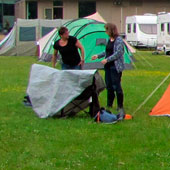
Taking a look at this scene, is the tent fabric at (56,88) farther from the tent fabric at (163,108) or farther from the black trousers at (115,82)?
the tent fabric at (163,108)

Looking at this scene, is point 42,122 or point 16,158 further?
point 42,122

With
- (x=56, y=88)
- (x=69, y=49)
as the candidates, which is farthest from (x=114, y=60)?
(x=69, y=49)

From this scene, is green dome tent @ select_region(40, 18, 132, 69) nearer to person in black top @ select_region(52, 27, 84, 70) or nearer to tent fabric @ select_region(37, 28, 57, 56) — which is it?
tent fabric @ select_region(37, 28, 57, 56)

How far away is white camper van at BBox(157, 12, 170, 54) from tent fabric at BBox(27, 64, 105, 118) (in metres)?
22.4

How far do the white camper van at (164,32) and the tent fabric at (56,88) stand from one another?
22.4m

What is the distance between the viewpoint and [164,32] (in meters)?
31.9

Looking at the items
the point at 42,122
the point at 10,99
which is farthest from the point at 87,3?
the point at 42,122

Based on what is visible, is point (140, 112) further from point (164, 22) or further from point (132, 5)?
point (132, 5)

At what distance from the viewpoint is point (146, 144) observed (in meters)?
7.52

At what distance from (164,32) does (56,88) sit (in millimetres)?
23487

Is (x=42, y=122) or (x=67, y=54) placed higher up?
(x=67, y=54)

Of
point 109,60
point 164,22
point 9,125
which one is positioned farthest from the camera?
point 164,22

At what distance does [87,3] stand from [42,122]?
39.3 meters

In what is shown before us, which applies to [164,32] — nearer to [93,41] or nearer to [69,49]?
[93,41]
